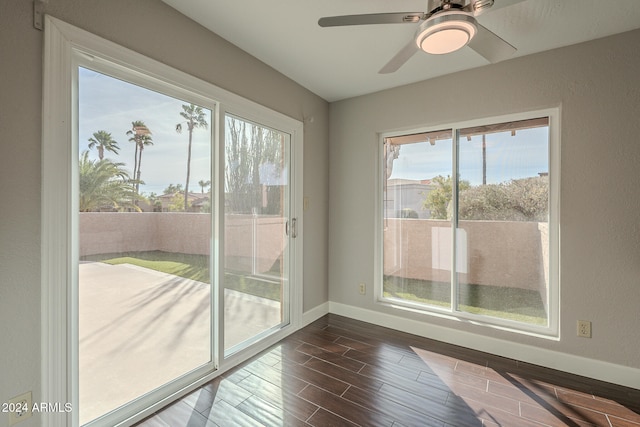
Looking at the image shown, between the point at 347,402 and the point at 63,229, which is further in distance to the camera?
the point at 347,402

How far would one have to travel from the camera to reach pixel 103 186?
164 cm

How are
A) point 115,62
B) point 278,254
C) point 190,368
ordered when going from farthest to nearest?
point 278,254
point 190,368
point 115,62

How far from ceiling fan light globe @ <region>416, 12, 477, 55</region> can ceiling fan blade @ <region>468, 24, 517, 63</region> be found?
89mm

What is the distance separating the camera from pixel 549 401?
1.89 m

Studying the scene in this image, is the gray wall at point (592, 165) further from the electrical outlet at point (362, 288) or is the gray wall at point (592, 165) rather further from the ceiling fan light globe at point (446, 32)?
the ceiling fan light globe at point (446, 32)

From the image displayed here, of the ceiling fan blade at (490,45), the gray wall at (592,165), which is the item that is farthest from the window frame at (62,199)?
the gray wall at (592,165)

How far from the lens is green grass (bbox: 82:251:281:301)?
175 cm

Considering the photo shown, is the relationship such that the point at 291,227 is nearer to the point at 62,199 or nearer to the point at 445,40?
the point at 62,199

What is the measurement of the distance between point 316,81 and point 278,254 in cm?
183

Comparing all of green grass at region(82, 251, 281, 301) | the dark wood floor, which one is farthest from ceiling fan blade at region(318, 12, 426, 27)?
the dark wood floor

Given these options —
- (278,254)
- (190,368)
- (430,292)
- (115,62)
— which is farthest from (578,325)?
(115,62)

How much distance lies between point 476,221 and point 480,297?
726mm

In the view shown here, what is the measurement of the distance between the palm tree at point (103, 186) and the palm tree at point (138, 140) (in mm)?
60

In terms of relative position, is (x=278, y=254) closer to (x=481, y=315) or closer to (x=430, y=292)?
(x=430, y=292)
